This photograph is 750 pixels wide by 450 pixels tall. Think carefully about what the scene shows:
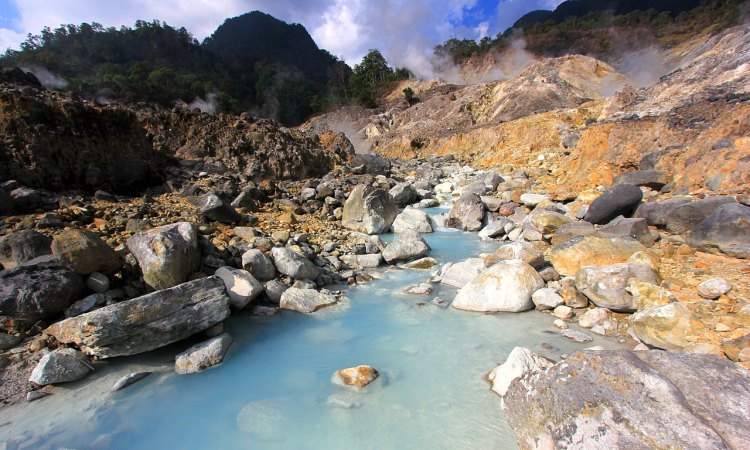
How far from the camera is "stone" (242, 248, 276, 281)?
6047 millimetres

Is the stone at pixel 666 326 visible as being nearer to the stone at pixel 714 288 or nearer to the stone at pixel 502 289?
the stone at pixel 714 288

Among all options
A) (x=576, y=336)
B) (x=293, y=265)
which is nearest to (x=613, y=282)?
(x=576, y=336)

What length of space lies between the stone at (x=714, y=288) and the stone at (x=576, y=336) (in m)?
1.49

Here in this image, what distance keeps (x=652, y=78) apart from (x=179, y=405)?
1580 inches

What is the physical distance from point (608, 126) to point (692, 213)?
6.62 meters

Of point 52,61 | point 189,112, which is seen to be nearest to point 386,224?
point 189,112

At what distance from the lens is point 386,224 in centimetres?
983

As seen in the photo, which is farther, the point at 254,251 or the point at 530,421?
the point at 254,251

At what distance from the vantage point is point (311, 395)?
376 cm

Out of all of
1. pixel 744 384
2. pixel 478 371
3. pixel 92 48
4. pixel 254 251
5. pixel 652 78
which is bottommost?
pixel 478 371

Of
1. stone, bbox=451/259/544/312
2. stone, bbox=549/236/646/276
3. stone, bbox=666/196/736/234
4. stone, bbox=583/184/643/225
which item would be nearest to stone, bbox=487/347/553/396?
stone, bbox=451/259/544/312

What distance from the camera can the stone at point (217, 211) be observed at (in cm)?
804

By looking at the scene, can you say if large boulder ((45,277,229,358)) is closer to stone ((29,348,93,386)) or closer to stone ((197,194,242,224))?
stone ((29,348,93,386))

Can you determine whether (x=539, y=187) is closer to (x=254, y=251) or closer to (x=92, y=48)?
(x=254, y=251)
